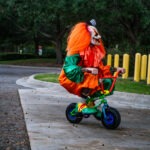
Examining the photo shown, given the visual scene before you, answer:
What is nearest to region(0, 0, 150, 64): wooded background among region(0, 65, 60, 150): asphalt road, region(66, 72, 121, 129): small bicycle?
region(0, 65, 60, 150): asphalt road

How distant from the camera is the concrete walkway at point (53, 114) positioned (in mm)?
6480

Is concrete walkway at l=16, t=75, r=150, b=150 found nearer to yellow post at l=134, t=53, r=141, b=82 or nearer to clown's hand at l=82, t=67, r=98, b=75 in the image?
clown's hand at l=82, t=67, r=98, b=75

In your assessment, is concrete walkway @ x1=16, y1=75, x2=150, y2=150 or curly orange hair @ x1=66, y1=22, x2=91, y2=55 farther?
curly orange hair @ x1=66, y1=22, x2=91, y2=55

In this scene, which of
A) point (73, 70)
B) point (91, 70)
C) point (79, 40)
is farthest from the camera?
point (79, 40)

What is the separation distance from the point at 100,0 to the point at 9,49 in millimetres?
39873

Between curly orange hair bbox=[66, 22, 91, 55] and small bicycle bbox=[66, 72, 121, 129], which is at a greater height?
curly orange hair bbox=[66, 22, 91, 55]

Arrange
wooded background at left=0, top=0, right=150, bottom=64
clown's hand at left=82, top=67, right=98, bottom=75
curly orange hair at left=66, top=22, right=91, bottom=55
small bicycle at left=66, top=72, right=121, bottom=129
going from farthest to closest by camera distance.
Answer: wooded background at left=0, top=0, right=150, bottom=64, curly orange hair at left=66, top=22, right=91, bottom=55, small bicycle at left=66, top=72, right=121, bottom=129, clown's hand at left=82, top=67, right=98, bottom=75

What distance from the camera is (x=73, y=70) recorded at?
7.46 m

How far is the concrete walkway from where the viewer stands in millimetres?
6480

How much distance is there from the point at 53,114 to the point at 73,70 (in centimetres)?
178

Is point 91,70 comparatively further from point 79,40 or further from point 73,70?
point 79,40

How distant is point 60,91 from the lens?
41.3ft

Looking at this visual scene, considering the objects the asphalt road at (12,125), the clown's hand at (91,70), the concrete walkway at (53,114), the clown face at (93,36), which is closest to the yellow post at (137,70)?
the concrete walkway at (53,114)

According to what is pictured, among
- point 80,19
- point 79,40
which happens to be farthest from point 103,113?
point 80,19
